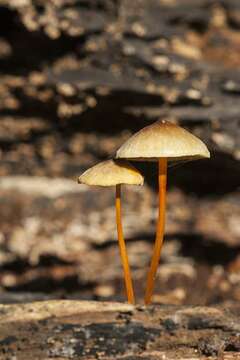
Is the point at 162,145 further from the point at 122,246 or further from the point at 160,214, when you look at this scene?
the point at 122,246

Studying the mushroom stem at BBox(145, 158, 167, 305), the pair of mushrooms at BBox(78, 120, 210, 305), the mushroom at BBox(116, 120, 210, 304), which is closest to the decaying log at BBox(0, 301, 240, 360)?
the mushroom stem at BBox(145, 158, 167, 305)

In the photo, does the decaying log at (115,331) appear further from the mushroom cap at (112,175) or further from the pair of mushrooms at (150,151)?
the mushroom cap at (112,175)

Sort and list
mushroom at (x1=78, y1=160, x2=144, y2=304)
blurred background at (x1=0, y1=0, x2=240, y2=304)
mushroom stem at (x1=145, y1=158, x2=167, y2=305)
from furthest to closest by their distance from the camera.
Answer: blurred background at (x1=0, y1=0, x2=240, y2=304)
mushroom stem at (x1=145, y1=158, x2=167, y2=305)
mushroom at (x1=78, y1=160, x2=144, y2=304)

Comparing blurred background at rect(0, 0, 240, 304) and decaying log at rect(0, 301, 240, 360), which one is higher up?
blurred background at rect(0, 0, 240, 304)

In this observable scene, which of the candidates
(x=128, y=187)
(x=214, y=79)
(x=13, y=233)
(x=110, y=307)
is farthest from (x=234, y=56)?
(x=110, y=307)

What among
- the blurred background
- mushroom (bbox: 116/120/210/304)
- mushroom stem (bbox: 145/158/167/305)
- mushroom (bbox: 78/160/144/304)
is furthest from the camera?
the blurred background

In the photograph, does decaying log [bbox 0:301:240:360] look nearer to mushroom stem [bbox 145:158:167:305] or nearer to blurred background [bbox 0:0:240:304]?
mushroom stem [bbox 145:158:167:305]
